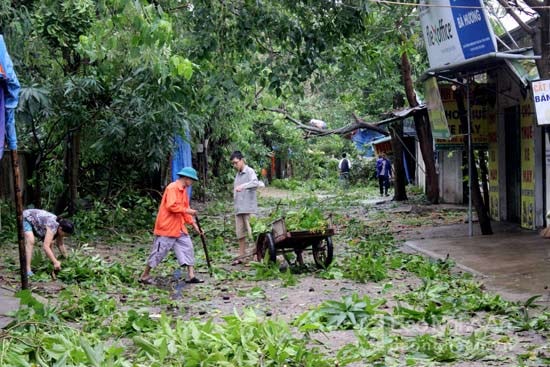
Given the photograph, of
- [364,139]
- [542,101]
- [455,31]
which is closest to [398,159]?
[455,31]

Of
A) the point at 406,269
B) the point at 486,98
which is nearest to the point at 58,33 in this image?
the point at 406,269

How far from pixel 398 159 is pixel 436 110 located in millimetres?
9127

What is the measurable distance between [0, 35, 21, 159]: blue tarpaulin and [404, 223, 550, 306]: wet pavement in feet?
19.0

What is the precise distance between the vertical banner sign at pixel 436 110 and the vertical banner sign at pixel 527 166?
1635 millimetres

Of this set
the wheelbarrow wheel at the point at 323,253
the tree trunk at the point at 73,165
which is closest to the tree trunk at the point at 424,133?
the tree trunk at the point at 73,165

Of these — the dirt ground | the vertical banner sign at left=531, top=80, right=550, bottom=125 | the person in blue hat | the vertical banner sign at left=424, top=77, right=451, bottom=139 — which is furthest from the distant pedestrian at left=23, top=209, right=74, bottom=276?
the vertical banner sign at left=424, top=77, right=451, bottom=139

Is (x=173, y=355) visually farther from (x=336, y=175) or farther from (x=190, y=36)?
(x=336, y=175)

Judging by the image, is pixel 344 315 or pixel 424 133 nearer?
A: pixel 344 315

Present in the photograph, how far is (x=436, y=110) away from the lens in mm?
14336

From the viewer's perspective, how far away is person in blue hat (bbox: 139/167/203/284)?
34.3 ft

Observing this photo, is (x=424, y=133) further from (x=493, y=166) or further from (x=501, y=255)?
(x=501, y=255)

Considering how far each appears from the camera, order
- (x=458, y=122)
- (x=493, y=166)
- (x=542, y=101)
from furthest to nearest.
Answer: (x=493, y=166)
(x=458, y=122)
(x=542, y=101)

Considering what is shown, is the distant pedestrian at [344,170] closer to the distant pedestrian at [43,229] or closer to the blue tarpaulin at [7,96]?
the distant pedestrian at [43,229]

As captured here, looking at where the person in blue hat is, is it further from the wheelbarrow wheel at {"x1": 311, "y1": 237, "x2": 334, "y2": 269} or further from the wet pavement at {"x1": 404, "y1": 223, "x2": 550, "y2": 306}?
the wet pavement at {"x1": 404, "y1": 223, "x2": 550, "y2": 306}
